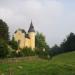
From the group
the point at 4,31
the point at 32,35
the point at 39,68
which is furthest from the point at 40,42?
the point at 39,68

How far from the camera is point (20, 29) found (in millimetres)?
112500

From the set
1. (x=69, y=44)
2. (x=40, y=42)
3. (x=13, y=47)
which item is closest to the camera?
(x=69, y=44)

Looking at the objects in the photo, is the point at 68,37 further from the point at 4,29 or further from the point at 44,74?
the point at 44,74

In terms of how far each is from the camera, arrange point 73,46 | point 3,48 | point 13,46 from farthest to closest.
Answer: point 13,46
point 73,46
point 3,48

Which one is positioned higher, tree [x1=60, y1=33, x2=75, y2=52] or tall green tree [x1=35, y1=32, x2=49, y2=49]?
tall green tree [x1=35, y1=32, x2=49, y2=49]

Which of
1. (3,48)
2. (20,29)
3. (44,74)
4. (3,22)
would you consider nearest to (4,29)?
(3,22)

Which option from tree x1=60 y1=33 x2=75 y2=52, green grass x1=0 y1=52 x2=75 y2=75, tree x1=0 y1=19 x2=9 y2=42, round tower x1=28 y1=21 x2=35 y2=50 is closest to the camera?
green grass x1=0 y1=52 x2=75 y2=75

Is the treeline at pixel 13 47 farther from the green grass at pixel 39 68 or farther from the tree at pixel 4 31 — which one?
the green grass at pixel 39 68

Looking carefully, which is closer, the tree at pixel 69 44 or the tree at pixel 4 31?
the tree at pixel 69 44

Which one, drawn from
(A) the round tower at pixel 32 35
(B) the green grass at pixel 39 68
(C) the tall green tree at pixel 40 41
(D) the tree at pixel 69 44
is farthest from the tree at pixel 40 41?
(B) the green grass at pixel 39 68

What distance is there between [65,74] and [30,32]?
83.3 m

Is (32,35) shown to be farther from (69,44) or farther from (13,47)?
(69,44)

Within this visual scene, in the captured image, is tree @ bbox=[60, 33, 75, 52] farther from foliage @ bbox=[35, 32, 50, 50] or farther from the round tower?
foliage @ bbox=[35, 32, 50, 50]

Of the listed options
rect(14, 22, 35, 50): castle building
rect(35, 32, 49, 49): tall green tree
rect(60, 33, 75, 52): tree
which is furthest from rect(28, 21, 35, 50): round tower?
rect(60, 33, 75, 52): tree
